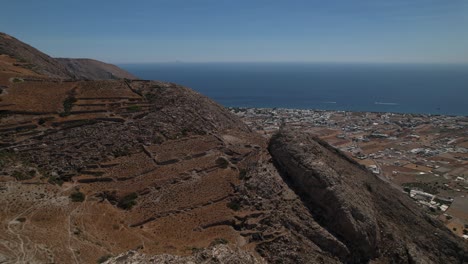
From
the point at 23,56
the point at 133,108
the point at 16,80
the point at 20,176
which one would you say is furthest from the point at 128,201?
the point at 23,56

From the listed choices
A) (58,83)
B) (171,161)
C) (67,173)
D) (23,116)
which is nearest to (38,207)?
(67,173)

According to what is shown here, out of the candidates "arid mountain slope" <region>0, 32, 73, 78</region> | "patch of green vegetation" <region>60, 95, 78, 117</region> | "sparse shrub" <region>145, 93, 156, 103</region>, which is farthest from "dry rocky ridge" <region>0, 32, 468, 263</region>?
"arid mountain slope" <region>0, 32, 73, 78</region>

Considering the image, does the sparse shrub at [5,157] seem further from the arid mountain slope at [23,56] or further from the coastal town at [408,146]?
the coastal town at [408,146]

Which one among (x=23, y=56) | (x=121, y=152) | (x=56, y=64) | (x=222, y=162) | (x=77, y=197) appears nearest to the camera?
(x=77, y=197)

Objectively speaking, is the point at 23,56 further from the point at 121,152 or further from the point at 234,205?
the point at 234,205

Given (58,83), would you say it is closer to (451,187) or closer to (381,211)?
(381,211)

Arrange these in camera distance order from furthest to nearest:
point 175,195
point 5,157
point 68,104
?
point 68,104
point 5,157
point 175,195
